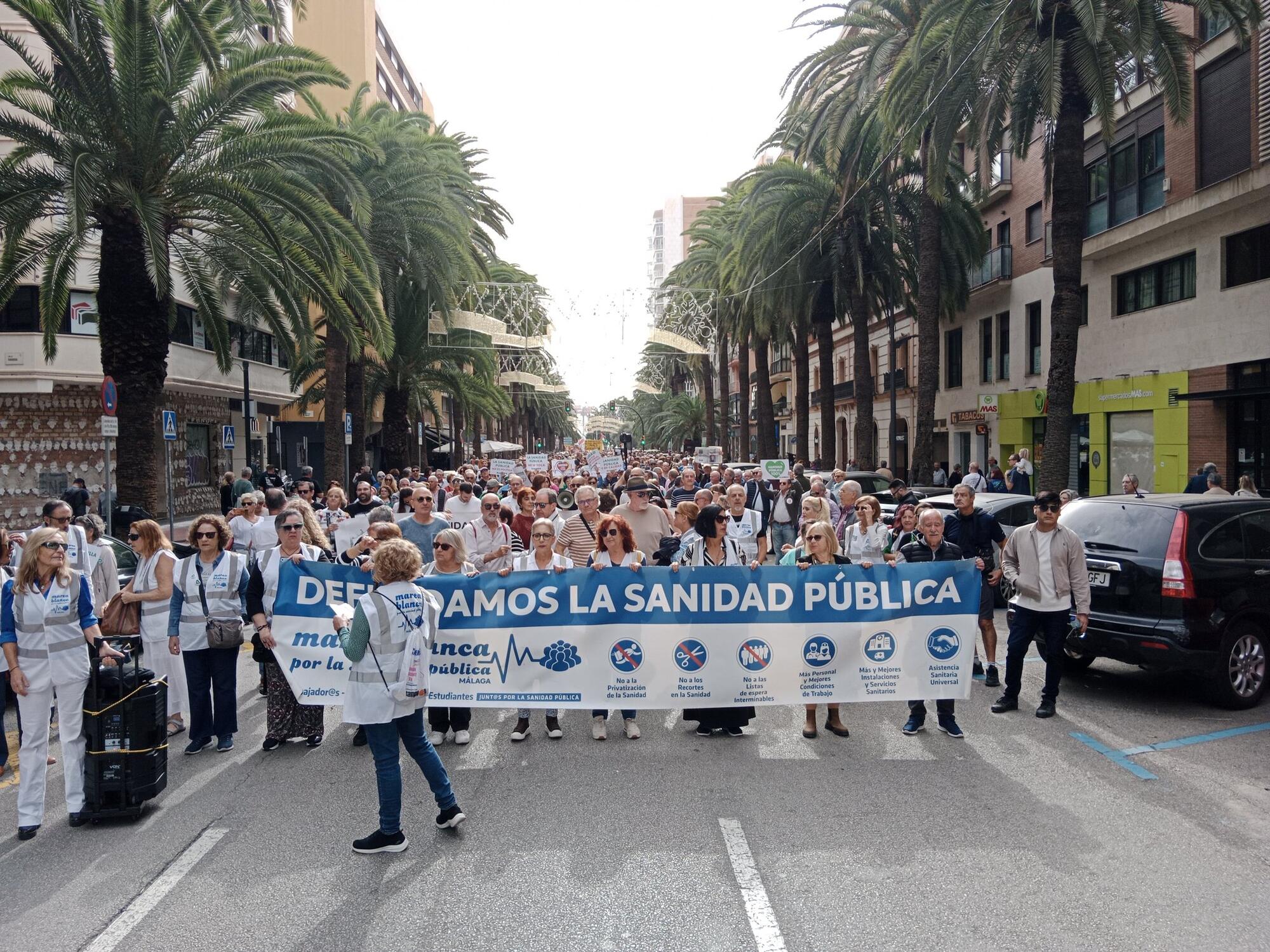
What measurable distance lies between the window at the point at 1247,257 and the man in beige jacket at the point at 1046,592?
15911 millimetres

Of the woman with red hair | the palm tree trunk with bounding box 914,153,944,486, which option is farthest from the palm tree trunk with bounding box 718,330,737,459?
the woman with red hair

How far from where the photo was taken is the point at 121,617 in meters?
7.63

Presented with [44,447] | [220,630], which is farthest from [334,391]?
[220,630]

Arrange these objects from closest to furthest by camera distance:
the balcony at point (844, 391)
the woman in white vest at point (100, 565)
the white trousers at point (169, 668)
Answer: the white trousers at point (169, 668) → the woman in white vest at point (100, 565) → the balcony at point (844, 391)

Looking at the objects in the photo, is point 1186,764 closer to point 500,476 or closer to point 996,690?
point 996,690

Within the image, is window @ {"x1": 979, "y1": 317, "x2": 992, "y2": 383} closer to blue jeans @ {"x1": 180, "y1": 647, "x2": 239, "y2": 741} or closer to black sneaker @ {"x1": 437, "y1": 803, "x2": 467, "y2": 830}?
blue jeans @ {"x1": 180, "y1": 647, "x2": 239, "y2": 741}

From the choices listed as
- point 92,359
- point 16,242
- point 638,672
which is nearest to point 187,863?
point 638,672

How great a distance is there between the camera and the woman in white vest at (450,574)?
7438 millimetres

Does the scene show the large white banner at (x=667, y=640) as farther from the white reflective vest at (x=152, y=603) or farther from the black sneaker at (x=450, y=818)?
the black sneaker at (x=450, y=818)

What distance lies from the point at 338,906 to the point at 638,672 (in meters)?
3.11

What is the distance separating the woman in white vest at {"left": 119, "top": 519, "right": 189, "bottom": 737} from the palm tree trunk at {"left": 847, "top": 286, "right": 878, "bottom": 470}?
23.7 m

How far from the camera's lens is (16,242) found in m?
15.3

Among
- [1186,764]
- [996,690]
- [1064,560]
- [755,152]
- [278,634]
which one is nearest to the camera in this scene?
[1186,764]

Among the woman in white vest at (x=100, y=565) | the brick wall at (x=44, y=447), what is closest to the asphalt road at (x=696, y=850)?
the woman in white vest at (x=100, y=565)
